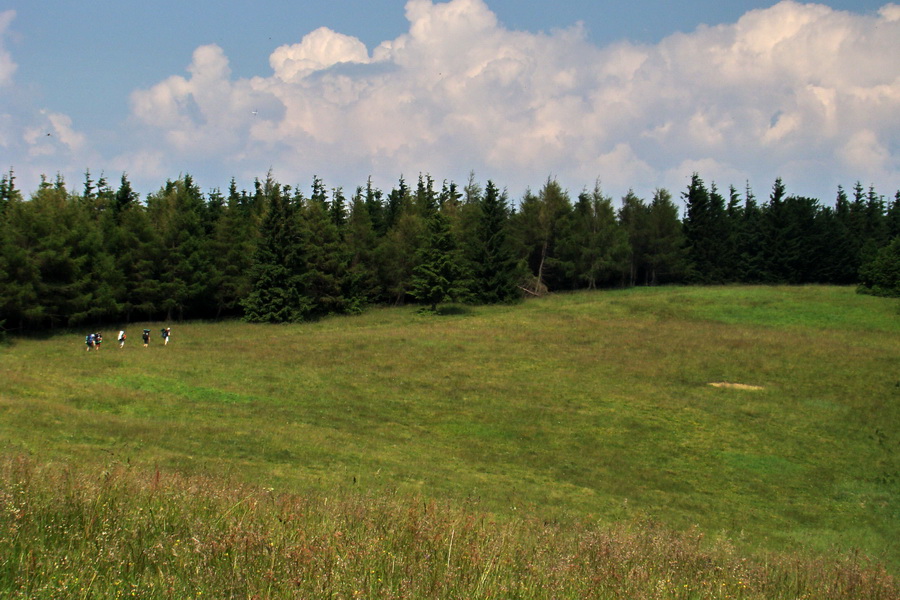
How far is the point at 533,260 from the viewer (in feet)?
317

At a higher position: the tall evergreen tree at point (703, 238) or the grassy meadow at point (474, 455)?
the tall evergreen tree at point (703, 238)

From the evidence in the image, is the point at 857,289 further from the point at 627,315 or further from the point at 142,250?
the point at 142,250

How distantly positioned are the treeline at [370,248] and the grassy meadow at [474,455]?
5.55 m

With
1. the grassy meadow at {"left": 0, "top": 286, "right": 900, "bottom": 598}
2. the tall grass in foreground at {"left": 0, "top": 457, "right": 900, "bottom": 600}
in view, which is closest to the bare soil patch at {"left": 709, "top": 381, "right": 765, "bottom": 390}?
the grassy meadow at {"left": 0, "top": 286, "right": 900, "bottom": 598}

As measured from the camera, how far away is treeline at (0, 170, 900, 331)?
55.4 m

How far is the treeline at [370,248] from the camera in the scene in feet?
182

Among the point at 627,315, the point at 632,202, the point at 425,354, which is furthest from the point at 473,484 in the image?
the point at 632,202

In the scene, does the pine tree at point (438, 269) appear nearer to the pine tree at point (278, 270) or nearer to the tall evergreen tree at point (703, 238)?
the pine tree at point (278, 270)

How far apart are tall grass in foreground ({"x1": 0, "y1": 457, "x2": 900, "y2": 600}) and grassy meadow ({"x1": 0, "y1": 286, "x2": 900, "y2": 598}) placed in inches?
1.4

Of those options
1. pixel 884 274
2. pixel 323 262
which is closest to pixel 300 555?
pixel 323 262

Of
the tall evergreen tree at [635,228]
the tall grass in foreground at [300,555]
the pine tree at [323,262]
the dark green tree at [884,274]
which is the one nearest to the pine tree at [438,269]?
the pine tree at [323,262]

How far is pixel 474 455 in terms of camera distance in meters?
23.0

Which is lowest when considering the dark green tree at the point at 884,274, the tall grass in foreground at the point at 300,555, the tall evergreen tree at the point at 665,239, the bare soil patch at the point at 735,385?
the bare soil patch at the point at 735,385

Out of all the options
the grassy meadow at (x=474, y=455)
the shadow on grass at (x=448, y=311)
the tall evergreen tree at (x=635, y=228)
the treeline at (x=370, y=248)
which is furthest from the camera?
the tall evergreen tree at (x=635, y=228)
